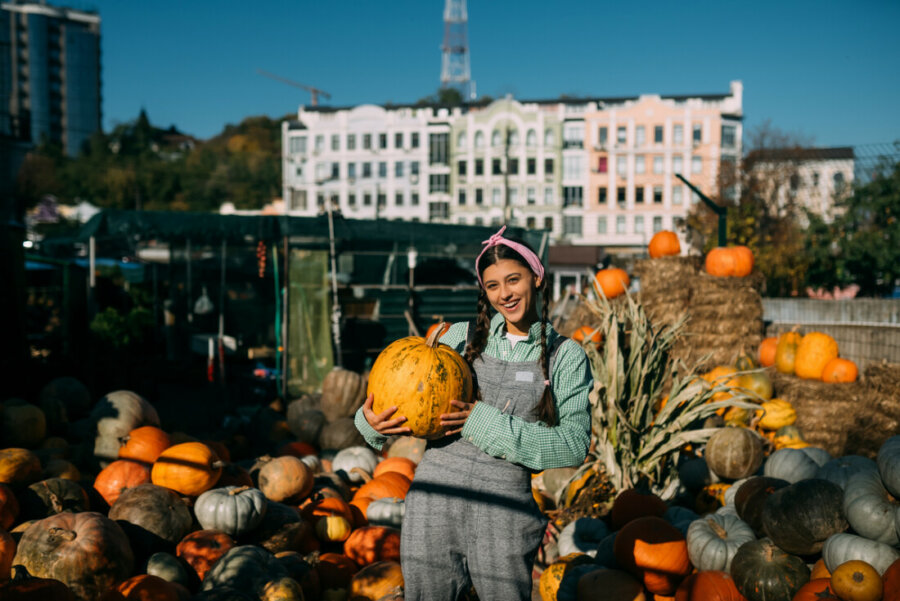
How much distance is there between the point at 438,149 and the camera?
204 ft

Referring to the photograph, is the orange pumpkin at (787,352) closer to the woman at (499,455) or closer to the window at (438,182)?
the woman at (499,455)

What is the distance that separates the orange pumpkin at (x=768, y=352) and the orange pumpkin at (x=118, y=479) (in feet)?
24.8

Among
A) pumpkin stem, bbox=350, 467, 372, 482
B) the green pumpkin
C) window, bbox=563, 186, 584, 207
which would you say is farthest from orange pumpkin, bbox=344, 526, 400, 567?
window, bbox=563, 186, 584, 207

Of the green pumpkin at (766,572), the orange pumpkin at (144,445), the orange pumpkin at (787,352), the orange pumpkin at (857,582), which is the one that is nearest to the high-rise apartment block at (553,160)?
the orange pumpkin at (787,352)

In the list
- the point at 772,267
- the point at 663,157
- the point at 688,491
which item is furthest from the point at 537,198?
the point at 688,491

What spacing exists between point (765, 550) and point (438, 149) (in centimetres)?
5994

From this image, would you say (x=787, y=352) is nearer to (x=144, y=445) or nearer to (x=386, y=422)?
(x=144, y=445)

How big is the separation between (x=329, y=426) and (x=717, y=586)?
5.13 metres

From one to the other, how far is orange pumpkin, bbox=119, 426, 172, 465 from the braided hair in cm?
391

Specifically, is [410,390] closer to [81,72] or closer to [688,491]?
[688,491]

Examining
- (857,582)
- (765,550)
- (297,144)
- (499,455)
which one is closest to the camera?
(499,455)

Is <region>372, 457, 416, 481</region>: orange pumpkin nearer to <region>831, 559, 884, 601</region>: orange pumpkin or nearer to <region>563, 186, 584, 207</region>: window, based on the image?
<region>831, 559, 884, 601</region>: orange pumpkin

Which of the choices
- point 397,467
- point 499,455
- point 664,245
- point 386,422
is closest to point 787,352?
point 664,245

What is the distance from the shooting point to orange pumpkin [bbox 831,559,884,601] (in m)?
3.67
